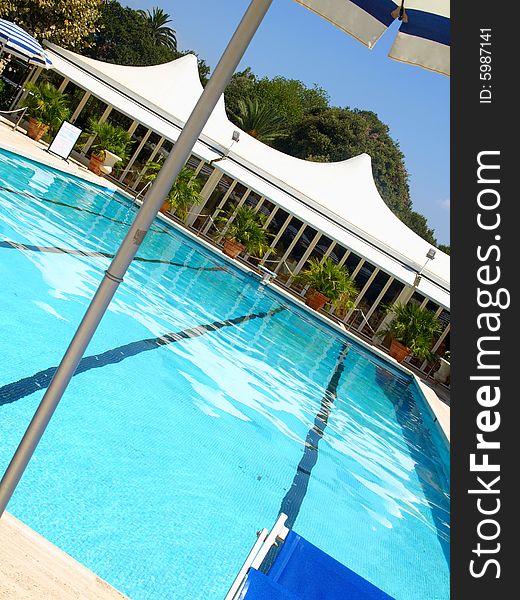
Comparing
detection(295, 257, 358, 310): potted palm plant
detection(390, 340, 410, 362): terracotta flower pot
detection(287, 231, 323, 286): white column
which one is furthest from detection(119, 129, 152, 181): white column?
detection(390, 340, 410, 362): terracotta flower pot

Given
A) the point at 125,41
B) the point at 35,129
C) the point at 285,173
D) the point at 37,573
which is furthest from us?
the point at 125,41

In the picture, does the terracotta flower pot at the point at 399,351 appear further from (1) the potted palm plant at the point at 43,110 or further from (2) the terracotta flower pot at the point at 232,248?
(1) the potted palm plant at the point at 43,110

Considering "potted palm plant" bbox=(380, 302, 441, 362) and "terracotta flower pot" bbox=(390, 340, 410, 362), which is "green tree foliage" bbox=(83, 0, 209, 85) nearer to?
"potted palm plant" bbox=(380, 302, 441, 362)

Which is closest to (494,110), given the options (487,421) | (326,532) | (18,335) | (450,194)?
(450,194)

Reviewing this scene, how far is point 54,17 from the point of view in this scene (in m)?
29.9

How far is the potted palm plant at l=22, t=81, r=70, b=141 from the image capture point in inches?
839

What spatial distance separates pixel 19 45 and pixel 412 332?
1319 cm

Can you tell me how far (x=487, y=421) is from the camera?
6.57ft

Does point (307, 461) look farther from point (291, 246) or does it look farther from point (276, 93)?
point (276, 93)

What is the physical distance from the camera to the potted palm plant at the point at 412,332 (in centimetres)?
2042

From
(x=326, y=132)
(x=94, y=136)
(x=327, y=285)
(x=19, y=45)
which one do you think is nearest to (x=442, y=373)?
(x=327, y=285)

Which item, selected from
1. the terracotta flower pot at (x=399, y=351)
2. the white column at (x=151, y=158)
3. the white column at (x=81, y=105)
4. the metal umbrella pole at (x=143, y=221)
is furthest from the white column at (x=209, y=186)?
the metal umbrella pole at (x=143, y=221)

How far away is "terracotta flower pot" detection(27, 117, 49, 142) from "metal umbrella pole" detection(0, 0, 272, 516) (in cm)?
2007

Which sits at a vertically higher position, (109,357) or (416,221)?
(416,221)
